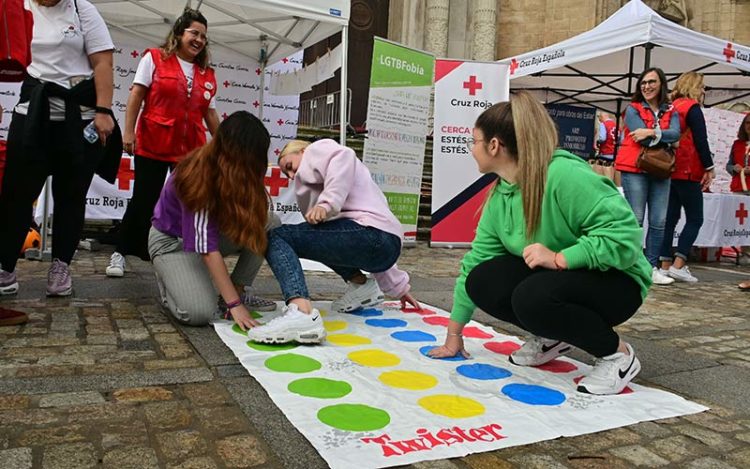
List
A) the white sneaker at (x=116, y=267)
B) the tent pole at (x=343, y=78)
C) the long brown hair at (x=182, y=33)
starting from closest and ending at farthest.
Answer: the long brown hair at (x=182, y=33) → the white sneaker at (x=116, y=267) → the tent pole at (x=343, y=78)

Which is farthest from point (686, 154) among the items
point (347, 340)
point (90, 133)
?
point (90, 133)

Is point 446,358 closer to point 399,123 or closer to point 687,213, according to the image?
point 687,213

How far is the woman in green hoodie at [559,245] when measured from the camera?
6.89ft

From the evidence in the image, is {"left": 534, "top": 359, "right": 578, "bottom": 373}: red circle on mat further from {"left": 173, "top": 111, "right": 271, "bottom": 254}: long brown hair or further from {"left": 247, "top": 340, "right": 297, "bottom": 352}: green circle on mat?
{"left": 173, "top": 111, "right": 271, "bottom": 254}: long brown hair

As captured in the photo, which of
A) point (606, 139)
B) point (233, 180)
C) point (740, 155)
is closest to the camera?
point (233, 180)

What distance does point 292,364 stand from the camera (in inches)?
93.2

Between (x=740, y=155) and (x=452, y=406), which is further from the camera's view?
(x=740, y=155)

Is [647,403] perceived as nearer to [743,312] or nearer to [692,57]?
[743,312]

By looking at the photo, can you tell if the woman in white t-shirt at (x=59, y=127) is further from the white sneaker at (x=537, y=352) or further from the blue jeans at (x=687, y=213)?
Answer: the blue jeans at (x=687, y=213)

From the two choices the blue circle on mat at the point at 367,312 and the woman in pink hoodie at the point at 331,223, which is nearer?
the woman in pink hoodie at the point at 331,223

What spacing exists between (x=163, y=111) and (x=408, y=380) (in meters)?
2.40

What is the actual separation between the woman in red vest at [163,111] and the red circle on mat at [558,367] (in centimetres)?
249

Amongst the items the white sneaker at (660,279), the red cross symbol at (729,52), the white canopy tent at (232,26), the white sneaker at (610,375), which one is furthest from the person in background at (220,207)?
the red cross symbol at (729,52)

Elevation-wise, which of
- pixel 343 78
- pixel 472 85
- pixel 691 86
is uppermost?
pixel 472 85
